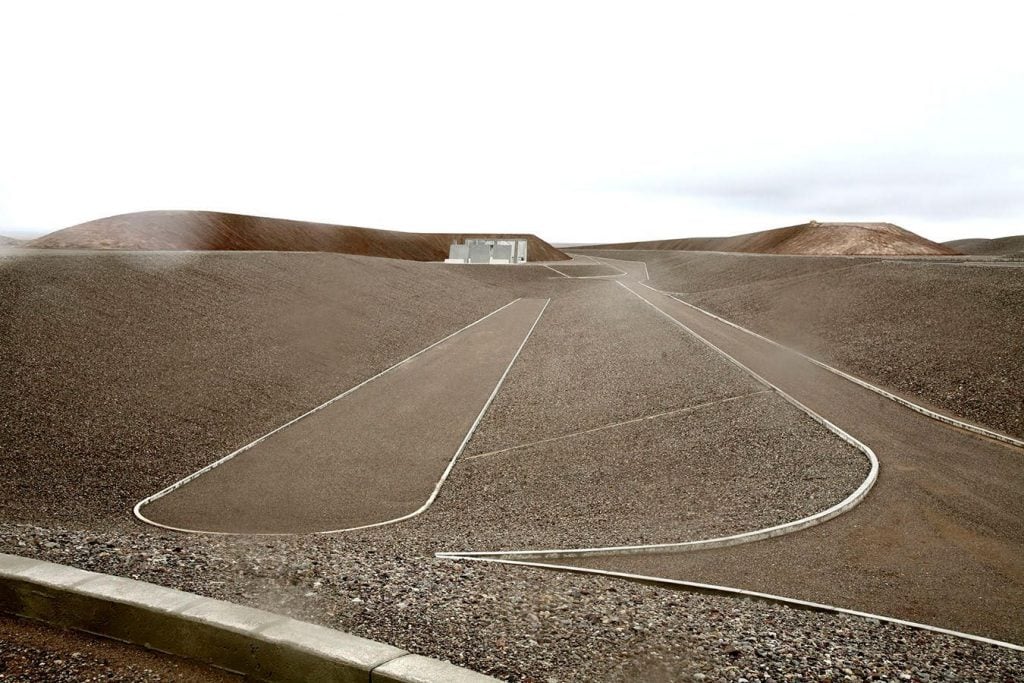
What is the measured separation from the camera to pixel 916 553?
28.2 feet

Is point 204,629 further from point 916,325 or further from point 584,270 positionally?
point 584,270

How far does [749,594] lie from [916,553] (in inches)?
117

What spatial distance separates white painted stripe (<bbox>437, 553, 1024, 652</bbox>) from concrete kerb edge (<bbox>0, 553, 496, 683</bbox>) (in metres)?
3.94

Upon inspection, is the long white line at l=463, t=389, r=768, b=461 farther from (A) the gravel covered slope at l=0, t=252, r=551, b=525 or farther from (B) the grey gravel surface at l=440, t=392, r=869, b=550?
(A) the gravel covered slope at l=0, t=252, r=551, b=525

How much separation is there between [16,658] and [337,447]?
33.8 feet

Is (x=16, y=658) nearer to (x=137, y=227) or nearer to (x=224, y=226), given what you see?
(x=137, y=227)

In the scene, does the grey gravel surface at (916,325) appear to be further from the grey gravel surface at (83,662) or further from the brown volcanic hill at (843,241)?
the brown volcanic hill at (843,241)

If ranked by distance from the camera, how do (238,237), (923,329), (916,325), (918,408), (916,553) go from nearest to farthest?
(916,553) → (918,408) → (923,329) → (916,325) → (238,237)

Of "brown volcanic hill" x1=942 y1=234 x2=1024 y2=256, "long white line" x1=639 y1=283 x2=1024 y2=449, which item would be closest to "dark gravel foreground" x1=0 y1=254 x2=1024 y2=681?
"long white line" x1=639 y1=283 x2=1024 y2=449

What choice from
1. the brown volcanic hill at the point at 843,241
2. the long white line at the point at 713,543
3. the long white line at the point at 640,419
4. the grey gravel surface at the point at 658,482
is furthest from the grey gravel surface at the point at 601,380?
the brown volcanic hill at the point at 843,241

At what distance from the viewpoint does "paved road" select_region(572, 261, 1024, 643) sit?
7.45 m

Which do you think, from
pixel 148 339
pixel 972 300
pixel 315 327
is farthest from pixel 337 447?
pixel 972 300

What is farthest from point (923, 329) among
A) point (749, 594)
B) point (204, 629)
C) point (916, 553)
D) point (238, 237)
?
point (238, 237)

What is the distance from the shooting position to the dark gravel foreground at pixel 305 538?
18.4 ft
